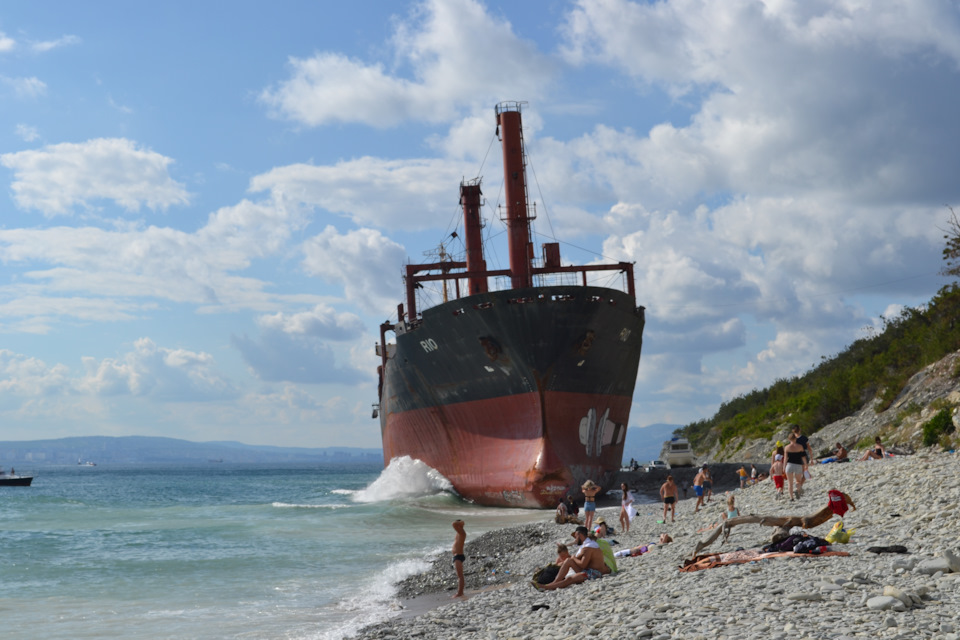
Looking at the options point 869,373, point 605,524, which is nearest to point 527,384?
point 605,524

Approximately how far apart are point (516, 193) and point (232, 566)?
15589mm

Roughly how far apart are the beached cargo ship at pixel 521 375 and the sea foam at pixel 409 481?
0.73 metres

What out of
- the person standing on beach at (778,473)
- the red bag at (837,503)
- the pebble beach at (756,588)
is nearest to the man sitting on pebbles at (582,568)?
the pebble beach at (756,588)

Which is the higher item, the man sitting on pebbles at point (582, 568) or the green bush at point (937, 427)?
the green bush at point (937, 427)

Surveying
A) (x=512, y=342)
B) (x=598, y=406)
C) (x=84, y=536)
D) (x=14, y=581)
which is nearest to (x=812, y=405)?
(x=598, y=406)

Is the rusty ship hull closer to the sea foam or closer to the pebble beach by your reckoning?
the sea foam

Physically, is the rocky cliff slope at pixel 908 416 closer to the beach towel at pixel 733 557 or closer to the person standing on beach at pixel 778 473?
the person standing on beach at pixel 778 473

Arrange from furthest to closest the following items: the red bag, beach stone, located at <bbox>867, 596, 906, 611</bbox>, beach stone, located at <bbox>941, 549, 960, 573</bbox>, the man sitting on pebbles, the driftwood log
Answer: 1. the red bag
2. the man sitting on pebbles
3. the driftwood log
4. beach stone, located at <bbox>941, 549, 960, 573</bbox>
5. beach stone, located at <bbox>867, 596, 906, 611</bbox>

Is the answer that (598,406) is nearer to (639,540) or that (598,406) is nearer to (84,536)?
(639,540)

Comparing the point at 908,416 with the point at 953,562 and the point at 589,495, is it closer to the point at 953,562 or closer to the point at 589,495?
the point at 589,495

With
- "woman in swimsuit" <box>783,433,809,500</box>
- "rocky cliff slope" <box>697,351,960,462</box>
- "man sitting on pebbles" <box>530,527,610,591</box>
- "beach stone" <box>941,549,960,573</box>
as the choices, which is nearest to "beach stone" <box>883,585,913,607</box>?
"beach stone" <box>941,549,960,573</box>

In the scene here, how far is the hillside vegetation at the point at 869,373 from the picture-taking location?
3011 centimetres

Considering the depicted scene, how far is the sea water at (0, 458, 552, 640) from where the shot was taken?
1056 centimetres

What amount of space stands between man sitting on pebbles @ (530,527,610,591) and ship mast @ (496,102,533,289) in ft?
57.1
